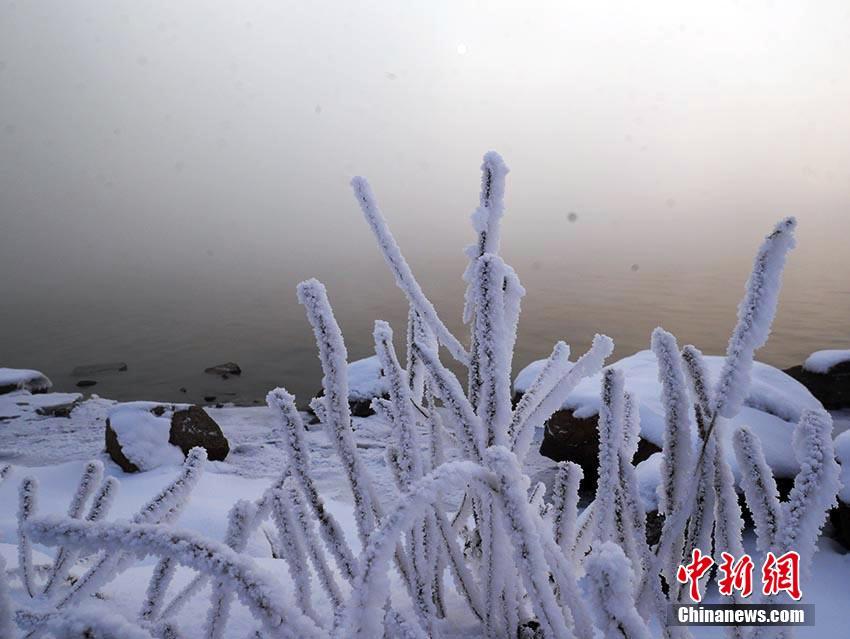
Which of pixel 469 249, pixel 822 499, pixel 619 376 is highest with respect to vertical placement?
Answer: pixel 469 249

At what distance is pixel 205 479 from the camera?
13.7 feet

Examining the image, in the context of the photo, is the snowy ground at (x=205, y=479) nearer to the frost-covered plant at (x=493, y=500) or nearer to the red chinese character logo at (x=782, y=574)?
the frost-covered plant at (x=493, y=500)

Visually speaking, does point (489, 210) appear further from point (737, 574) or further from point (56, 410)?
point (56, 410)

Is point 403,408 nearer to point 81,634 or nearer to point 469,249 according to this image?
point 469,249

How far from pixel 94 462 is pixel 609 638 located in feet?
4.02

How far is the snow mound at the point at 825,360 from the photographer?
270 inches

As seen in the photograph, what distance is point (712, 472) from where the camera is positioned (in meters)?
0.90

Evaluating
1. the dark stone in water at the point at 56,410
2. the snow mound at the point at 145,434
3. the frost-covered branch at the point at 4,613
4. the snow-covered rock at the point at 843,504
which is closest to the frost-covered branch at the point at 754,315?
the frost-covered branch at the point at 4,613

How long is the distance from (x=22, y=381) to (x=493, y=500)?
11.2 meters

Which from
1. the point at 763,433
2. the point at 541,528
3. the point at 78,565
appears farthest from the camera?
the point at 763,433

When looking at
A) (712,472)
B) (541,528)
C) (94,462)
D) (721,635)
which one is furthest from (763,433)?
(94,462)

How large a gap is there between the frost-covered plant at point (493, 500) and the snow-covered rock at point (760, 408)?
2449mm

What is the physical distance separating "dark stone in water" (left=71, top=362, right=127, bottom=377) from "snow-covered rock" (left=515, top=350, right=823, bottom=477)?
14.4 m

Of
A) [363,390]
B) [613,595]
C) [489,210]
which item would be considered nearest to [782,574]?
[613,595]
